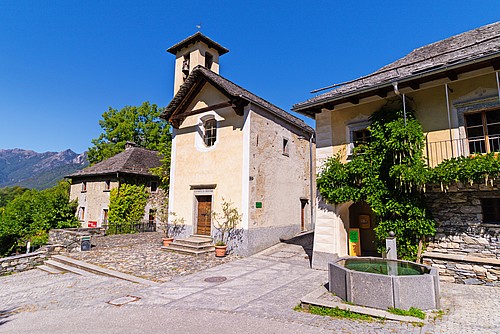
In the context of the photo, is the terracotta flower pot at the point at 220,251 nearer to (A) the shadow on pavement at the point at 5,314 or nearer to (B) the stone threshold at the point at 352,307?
(B) the stone threshold at the point at 352,307

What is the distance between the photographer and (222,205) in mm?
12852

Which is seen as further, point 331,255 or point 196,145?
point 196,145

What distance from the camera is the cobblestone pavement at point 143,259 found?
9.40 m

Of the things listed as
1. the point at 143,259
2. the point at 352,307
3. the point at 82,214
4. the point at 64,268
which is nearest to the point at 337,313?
the point at 352,307

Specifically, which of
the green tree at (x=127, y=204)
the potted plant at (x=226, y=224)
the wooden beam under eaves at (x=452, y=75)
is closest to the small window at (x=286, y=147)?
the potted plant at (x=226, y=224)

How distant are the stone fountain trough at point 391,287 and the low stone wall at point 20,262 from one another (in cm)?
1205

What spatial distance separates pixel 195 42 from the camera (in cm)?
1631

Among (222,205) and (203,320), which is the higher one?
(222,205)

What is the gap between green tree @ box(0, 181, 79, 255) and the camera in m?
16.7

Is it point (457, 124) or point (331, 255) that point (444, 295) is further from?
point (457, 124)

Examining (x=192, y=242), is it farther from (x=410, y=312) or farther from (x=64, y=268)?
(x=410, y=312)

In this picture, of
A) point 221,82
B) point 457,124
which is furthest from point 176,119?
point 457,124

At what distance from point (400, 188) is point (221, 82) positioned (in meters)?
8.97

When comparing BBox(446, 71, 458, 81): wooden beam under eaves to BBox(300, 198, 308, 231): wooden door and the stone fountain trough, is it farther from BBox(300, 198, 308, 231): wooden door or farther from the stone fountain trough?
BBox(300, 198, 308, 231): wooden door
